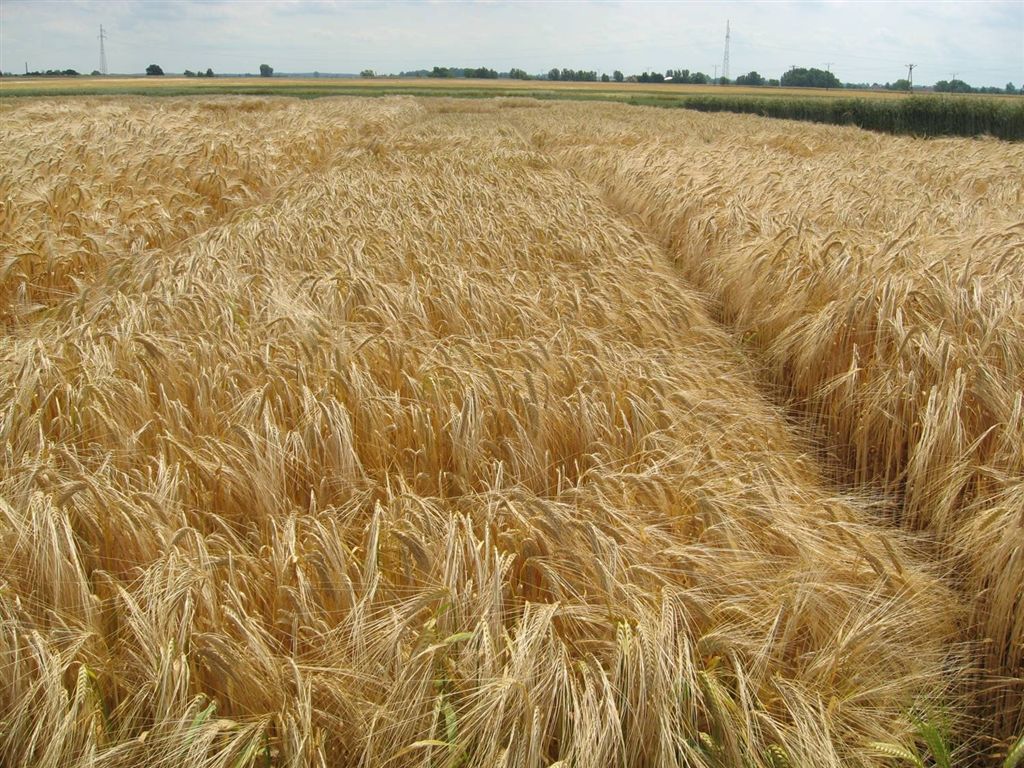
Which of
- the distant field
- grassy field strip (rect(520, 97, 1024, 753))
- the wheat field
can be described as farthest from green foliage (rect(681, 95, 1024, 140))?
the wheat field

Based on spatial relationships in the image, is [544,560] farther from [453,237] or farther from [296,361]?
[453,237]

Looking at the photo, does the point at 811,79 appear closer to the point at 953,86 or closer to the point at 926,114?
the point at 953,86

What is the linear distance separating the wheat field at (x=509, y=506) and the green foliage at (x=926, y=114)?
33630mm

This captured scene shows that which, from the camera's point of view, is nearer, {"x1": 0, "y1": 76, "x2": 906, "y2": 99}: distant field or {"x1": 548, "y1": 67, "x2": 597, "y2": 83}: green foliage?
{"x1": 0, "y1": 76, "x2": 906, "y2": 99}: distant field

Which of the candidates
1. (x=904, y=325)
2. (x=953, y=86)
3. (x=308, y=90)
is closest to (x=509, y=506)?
(x=904, y=325)

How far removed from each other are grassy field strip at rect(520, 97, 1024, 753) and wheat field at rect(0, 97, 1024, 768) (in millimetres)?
26

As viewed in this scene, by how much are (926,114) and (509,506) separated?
135 feet

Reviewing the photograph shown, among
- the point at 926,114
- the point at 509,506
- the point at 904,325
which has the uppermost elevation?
the point at 926,114

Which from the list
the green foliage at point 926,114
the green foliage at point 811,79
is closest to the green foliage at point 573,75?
the green foliage at point 811,79

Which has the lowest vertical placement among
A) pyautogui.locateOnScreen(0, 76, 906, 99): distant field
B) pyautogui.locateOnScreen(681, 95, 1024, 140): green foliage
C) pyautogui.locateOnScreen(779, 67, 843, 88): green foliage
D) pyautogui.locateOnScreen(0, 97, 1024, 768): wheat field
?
pyautogui.locateOnScreen(0, 97, 1024, 768): wheat field

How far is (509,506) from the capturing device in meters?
2.09

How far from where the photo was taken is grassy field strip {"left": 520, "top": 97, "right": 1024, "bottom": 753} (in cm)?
247

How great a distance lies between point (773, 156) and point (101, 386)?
12661mm

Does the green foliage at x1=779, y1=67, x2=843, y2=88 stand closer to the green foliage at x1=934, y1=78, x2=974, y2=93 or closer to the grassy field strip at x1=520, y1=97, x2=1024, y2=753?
the green foliage at x1=934, y1=78, x2=974, y2=93
